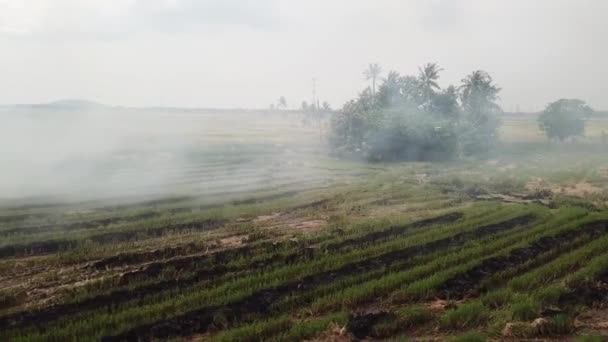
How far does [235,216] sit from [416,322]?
12548 millimetres

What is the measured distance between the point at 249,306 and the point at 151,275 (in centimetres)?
375

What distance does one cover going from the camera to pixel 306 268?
12.5 m

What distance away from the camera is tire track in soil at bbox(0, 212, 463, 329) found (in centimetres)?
970

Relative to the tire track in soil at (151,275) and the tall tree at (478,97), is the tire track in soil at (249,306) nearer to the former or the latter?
the tire track in soil at (151,275)

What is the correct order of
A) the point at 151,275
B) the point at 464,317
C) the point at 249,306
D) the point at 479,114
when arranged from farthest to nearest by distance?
the point at 479,114
the point at 151,275
the point at 249,306
the point at 464,317

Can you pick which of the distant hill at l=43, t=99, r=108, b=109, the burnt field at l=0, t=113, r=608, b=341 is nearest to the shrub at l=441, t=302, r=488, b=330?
the burnt field at l=0, t=113, r=608, b=341

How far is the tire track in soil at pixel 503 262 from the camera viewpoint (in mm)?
10955

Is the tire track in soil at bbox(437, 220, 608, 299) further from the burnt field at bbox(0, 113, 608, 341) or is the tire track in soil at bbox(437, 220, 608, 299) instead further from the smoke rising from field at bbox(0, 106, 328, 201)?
the smoke rising from field at bbox(0, 106, 328, 201)

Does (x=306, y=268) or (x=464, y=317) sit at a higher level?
(x=306, y=268)

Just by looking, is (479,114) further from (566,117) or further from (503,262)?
(503,262)

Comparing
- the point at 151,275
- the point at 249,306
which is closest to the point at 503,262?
the point at 249,306

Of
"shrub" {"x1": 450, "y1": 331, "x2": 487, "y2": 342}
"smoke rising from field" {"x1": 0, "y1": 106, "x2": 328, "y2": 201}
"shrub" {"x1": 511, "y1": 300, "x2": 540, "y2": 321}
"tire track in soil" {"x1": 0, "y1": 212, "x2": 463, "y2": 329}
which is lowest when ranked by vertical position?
"shrub" {"x1": 511, "y1": 300, "x2": 540, "y2": 321}

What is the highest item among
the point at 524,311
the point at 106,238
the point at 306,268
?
the point at 106,238

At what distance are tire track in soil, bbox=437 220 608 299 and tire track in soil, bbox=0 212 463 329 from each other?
439 cm
